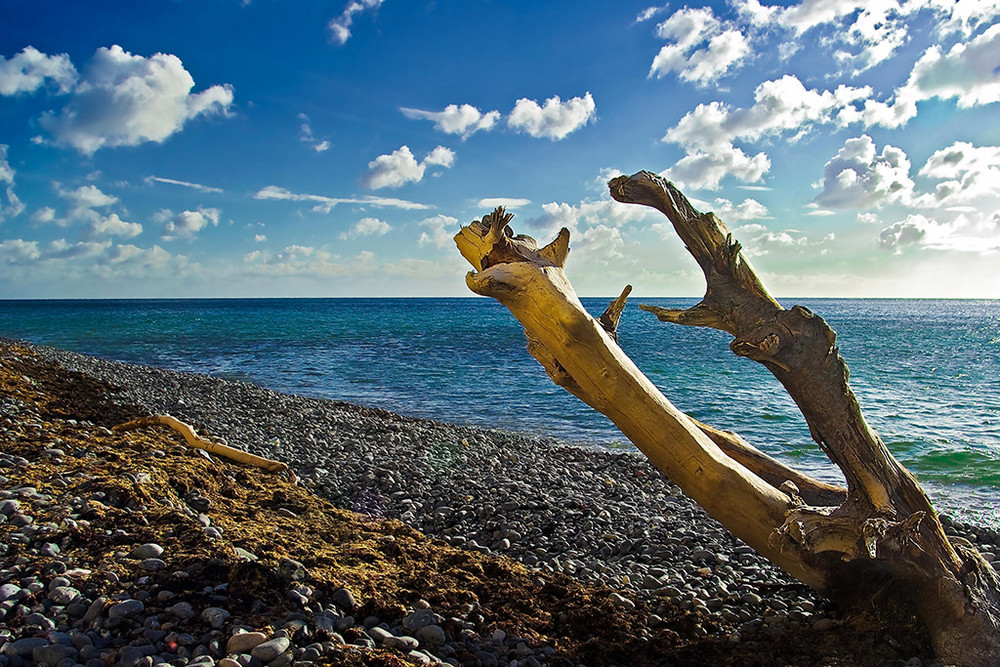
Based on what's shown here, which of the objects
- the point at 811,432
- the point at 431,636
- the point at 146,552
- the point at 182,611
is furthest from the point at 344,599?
the point at 811,432

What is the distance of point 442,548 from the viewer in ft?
18.9

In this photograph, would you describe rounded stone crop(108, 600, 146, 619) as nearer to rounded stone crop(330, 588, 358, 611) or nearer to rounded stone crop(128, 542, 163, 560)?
rounded stone crop(128, 542, 163, 560)

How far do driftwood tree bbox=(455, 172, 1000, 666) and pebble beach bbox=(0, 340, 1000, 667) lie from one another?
449mm

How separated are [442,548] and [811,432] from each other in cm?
349

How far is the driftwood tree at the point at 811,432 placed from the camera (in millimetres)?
4305

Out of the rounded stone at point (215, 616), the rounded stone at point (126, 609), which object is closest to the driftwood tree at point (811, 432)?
the rounded stone at point (215, 616)

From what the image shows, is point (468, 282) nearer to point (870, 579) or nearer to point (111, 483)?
point (111, 483)

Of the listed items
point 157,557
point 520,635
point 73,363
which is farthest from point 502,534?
point 73,363

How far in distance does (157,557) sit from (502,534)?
365cm

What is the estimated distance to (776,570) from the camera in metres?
6.09

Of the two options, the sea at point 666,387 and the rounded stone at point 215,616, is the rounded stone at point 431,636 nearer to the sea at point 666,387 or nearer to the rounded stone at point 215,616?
the rounded stone at point 215,616

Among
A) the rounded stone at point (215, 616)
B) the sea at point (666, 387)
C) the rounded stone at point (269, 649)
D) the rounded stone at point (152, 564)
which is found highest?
the rounded stone at point (152, 564)

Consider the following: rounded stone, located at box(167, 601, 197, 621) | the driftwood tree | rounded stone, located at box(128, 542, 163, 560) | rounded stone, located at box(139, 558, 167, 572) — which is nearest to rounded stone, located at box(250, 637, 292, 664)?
rounded stone, located at box(167, 601, 197, 621)

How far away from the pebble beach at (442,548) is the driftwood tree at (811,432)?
1.47ft
